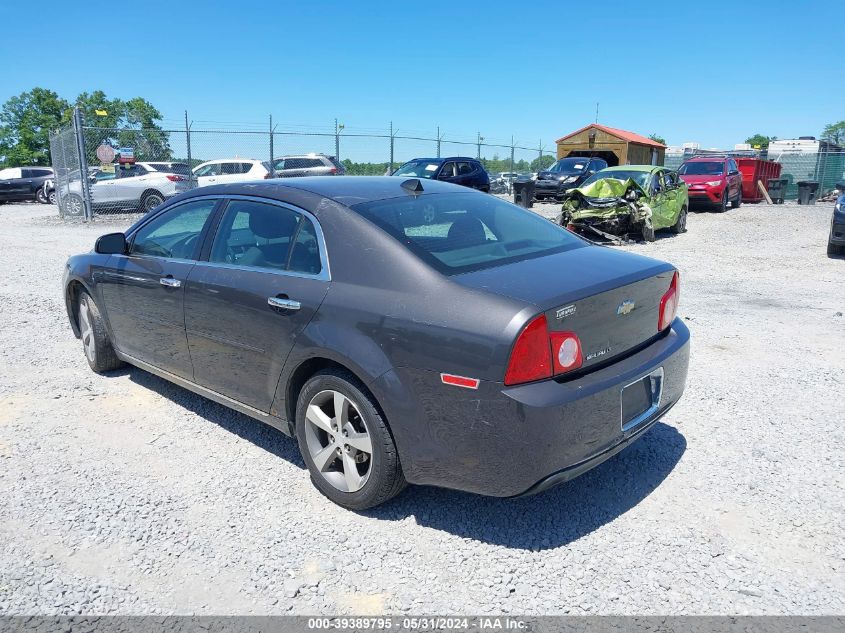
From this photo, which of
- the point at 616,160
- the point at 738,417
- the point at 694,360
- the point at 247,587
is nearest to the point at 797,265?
the point at 694,360

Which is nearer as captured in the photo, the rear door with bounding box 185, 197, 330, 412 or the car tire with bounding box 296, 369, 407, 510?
the car tire with bounding box 296, 369, 407, 510

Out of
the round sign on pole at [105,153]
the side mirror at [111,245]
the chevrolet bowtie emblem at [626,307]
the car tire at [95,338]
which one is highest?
the round sign on pole at [105,153]

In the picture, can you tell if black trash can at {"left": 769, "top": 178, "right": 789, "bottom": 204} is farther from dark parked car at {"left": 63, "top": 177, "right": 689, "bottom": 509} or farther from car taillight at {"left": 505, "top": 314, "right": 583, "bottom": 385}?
car taillight at {"left": 505, "top": 314, "right": 583, "bottom": 385}

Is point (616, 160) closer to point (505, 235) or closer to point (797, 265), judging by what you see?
point (797, 265)

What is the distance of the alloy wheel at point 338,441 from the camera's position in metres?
3.08

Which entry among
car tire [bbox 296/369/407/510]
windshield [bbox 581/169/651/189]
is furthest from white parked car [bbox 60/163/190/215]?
car tire [bbox 296/369/407/510]

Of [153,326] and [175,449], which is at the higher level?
[153,326]

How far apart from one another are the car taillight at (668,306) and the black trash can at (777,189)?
25978 mm

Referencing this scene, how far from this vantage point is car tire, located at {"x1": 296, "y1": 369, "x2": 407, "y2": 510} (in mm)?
2941

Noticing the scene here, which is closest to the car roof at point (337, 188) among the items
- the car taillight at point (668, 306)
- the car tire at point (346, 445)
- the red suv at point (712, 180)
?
the car tire at point (346, 445)

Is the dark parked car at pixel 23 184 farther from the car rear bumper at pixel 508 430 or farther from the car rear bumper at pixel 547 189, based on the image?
the car rear bumper at pixel 508 430

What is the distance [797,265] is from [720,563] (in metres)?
9.65

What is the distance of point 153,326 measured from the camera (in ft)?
14.0

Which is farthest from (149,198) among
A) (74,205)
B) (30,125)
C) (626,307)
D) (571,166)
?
(30,125)
